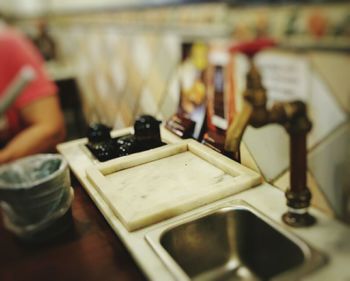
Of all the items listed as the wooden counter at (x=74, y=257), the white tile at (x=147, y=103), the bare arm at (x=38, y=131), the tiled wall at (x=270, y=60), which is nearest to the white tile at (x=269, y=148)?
the tiled wall at (x=270, y=60)

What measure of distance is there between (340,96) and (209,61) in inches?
24.5

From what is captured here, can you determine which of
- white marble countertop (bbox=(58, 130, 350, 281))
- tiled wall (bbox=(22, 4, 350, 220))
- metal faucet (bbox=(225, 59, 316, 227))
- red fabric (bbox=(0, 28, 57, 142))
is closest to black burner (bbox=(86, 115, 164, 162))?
white marble countertop (bbox=(58, 130, 350, 281))

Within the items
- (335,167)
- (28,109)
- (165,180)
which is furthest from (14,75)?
(335,167)

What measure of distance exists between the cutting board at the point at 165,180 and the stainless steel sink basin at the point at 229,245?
58mm

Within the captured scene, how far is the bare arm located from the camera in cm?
205

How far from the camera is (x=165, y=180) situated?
1.25 m

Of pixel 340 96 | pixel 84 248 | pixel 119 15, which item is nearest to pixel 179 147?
pixel 84 248

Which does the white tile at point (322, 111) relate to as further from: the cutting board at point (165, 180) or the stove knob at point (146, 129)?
the stove knob at point (146, 129)

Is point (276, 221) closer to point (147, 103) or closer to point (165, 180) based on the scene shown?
point (165, 180)

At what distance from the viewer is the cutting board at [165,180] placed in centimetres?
107

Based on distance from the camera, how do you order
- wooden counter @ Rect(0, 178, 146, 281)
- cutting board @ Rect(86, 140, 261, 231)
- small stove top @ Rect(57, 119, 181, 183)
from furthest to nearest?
small stove top @ Rect(57, 119, 181, 183)
cutting board @ Rect(86, 140, 261, 231)
wooden counter @ Rect(0, 178, 146, 281)

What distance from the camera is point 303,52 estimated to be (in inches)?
38.8

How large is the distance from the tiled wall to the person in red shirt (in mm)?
454

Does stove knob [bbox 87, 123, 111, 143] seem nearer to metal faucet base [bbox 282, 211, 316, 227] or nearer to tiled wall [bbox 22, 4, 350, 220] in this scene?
tiled wall [bbox 22, 4, 350, 220]
